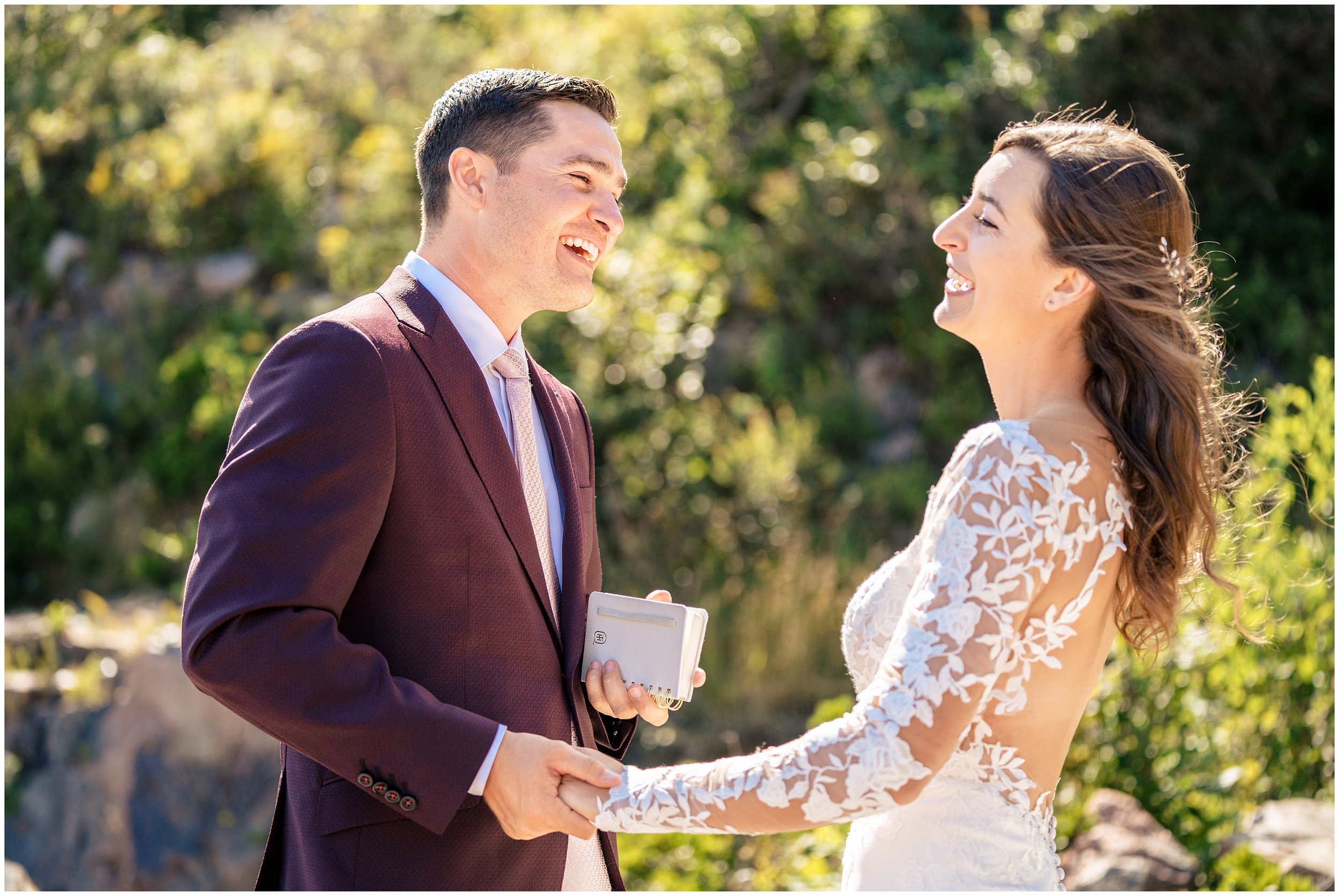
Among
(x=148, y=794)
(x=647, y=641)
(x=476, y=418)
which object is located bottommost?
(x=148, y=794)

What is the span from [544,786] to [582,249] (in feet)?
3.67

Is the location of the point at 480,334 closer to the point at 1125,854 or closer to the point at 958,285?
the point at 958,285

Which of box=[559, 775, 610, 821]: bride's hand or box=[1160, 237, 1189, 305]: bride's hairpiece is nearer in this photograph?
box=[559, 775, 610, 821]: bride's hand

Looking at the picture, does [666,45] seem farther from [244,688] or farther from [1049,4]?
[244,688]

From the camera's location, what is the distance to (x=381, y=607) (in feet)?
6.77

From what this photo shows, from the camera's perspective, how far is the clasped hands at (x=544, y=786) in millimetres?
2002

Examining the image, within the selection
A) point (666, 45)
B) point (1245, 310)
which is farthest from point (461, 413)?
point (666, 45)

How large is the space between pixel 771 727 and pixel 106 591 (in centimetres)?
501

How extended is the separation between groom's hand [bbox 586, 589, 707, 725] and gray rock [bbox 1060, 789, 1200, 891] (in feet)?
7.28

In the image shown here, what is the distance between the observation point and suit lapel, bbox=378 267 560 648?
7.08 feet

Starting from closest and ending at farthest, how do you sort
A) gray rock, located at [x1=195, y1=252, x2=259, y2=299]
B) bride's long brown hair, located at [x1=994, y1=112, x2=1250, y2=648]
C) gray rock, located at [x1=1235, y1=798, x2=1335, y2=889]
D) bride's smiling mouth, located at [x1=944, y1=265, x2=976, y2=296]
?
1. bride's long brown hair, located at [x1=994, y1=112, x2=1250, y2=648]
2. bride's smiling mouth, located at [x1=944, y1=265, x2=976, y2=296]
3. gray rock, located at [x1=1235, y1=798, x2=1335, y2=889]
4. gray rock, located at [x1=195, y1=252, x2=259, y2=299]

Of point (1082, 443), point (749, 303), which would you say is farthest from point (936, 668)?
point (749, 303)

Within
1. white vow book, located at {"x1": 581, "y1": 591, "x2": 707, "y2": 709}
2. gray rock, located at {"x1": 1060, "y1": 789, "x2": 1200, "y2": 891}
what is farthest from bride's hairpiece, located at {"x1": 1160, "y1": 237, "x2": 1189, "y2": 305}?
gray rock, located at {"x1": 1060, "y1": 789, "x2": 1200, "y2": 891}

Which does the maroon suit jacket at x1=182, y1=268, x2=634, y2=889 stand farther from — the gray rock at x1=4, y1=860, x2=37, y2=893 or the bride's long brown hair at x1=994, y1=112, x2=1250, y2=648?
the gray rock at x1=4, y1=860, x2=37, y2=893
